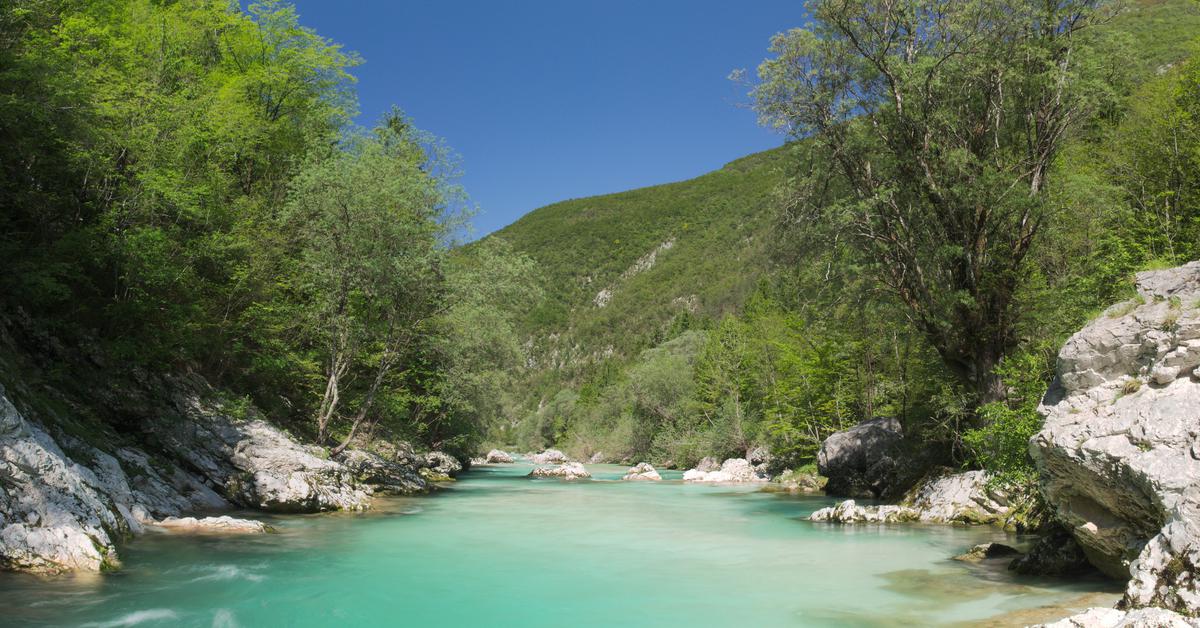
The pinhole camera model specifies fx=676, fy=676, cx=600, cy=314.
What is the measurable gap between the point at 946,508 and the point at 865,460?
303 inches

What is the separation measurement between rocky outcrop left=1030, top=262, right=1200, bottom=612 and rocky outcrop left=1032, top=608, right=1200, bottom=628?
58cm

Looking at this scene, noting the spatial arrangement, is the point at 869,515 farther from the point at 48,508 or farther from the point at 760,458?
the point at 760,458

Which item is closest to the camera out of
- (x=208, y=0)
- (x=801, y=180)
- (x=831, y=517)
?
(x=831, y=517)

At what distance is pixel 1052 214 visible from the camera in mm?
16453

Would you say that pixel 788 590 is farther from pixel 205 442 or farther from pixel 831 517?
pixel 205 442

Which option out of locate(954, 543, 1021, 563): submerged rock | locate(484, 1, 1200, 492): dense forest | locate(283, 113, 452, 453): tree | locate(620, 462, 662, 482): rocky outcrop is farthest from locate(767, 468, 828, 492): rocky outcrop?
locate(283, 113, 452, 453): tree

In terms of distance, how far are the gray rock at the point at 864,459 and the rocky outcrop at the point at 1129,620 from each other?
1816 centimetres

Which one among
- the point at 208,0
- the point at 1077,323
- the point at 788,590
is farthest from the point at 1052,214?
the point at 208,0

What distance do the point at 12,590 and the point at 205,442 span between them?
359 inches

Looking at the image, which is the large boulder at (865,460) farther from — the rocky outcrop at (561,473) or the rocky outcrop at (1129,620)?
the rocky outcrop at (1129,620)

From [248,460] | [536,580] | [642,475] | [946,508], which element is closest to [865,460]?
[946,508]

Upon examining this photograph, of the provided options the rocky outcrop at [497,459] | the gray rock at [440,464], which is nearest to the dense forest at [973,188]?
the gray rock at [440,464]

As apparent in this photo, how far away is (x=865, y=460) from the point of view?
82.3 feet

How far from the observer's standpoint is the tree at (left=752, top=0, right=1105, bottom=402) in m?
16.4
